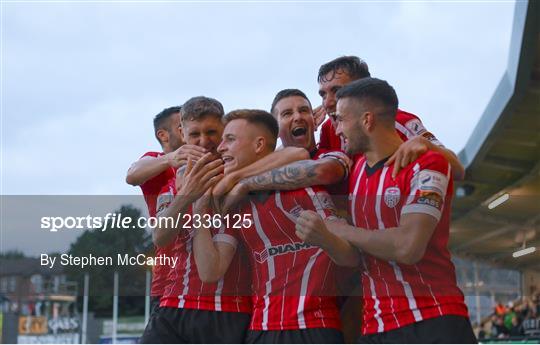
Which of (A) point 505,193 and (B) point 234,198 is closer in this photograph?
(B) point 234,198

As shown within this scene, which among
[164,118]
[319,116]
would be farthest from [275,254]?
[164,118]

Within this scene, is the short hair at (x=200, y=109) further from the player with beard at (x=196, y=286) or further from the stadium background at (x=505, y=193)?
the stadium background at (x=505, y=193)

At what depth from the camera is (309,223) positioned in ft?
10.1

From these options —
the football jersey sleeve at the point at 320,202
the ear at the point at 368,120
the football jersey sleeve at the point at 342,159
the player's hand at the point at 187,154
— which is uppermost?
the player's hand at the point at 187,154

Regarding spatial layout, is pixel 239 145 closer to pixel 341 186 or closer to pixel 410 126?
pixel 341 186

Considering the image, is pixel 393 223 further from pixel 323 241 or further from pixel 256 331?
pixel 256 331

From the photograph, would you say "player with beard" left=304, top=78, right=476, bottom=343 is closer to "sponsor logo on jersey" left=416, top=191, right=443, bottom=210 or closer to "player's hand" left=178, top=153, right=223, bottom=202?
"sponsor logo on jersey" left=416, top=191, right=443, bottom=210

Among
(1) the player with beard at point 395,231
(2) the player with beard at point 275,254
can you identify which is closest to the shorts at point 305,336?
(2) the player with beard at point 275,254

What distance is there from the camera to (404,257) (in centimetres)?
298

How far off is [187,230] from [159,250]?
0.74 ft

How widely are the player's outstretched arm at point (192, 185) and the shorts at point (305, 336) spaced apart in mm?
641

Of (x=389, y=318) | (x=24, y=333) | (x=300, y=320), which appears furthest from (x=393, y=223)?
(x=24, y=333)

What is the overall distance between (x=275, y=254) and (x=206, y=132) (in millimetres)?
687

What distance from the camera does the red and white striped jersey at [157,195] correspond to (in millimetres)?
3900
